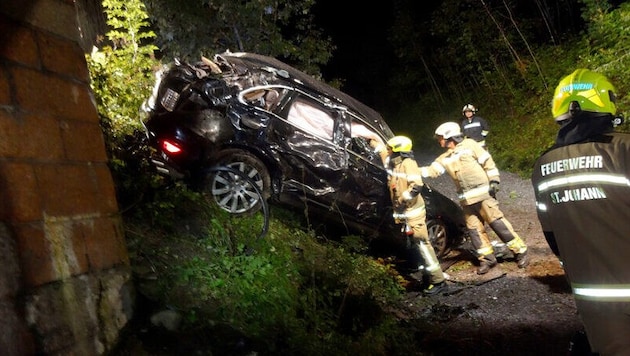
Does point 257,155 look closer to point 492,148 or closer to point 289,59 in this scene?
point 289,59

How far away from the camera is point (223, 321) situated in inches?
115

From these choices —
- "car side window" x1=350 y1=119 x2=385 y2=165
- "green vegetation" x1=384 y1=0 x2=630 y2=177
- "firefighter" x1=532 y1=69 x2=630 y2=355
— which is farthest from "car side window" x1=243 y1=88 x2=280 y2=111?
"green vegetation" x1=384 y1=0 x2=630 y2=177

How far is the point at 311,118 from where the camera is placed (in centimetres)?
591

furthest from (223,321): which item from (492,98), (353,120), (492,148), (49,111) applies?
(492,98)

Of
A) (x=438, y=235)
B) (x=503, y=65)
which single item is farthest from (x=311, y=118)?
(x=503, y=65)

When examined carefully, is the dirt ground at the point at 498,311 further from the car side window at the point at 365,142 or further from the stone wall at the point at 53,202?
the car side window at the point at 365,142

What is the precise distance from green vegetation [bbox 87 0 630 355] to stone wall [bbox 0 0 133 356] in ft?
1.79

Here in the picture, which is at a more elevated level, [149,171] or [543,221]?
[149,171]

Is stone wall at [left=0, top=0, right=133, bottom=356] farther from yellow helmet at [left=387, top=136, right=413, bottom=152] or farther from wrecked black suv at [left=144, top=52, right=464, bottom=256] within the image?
yellow helmet at [left=387, top=136, right=413, bottom=152]

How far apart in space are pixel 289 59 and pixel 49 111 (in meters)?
10.4

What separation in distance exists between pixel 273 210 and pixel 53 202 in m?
4.26

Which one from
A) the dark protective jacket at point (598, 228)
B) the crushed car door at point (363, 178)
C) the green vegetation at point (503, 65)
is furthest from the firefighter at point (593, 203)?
the green vegetation at point (503, 65)

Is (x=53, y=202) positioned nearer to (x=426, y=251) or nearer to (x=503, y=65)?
(x=426, y=251)

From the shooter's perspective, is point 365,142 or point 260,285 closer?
point 260,285
